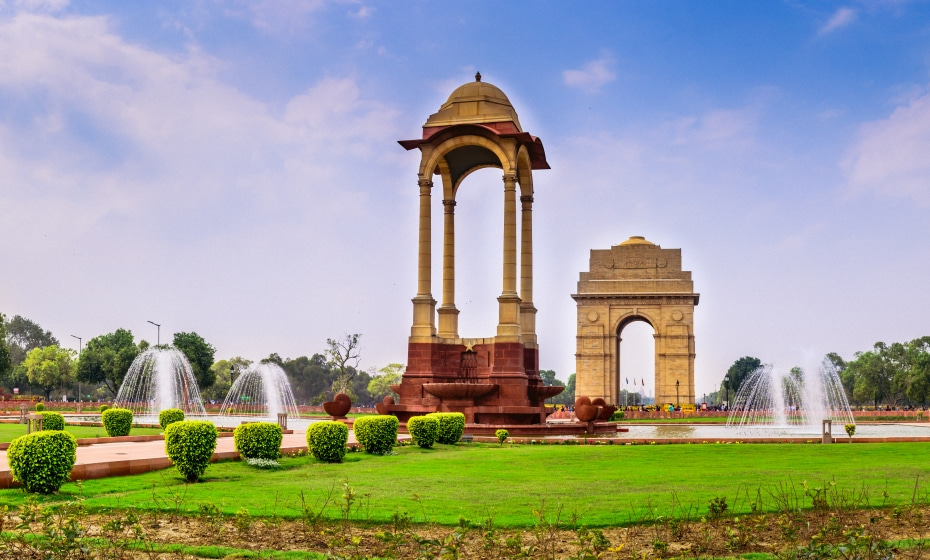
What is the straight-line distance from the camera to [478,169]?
30.5 m

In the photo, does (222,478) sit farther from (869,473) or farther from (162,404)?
(162,404)

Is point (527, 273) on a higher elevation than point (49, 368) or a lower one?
higher

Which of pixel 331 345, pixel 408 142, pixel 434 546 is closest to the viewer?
pixel 434 546

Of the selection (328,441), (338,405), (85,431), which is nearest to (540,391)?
(338,405)

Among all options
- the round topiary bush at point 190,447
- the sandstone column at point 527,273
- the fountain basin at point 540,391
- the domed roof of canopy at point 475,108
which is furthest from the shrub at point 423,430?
the domed roof of canopy at point 475,108

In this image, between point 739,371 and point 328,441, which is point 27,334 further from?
point 328,441

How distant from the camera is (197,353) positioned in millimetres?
68875

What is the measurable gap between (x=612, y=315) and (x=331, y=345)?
21069 millimetres

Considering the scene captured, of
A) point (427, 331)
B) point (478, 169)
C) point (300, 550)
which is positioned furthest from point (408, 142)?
point (300, 550)

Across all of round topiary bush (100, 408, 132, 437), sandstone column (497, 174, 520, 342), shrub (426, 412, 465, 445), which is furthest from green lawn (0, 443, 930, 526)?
sandstone column (497, 174, 520, 342)

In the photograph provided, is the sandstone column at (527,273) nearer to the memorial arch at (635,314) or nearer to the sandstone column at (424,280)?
the sandstone column at (424,280)

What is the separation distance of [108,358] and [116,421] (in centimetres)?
5115

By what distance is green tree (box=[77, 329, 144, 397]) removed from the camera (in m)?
68.3

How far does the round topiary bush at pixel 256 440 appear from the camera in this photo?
48.6ft
